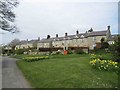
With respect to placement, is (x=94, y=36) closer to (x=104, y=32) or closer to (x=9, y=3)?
(x=104, y=32)

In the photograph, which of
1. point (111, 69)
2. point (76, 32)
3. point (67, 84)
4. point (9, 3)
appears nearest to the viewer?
point (67, 84)

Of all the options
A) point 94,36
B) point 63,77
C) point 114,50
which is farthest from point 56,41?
point 63,77

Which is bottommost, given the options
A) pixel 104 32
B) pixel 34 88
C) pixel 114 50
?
pixel 34 88

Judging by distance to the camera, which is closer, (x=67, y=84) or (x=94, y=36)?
(x=67, y=84)

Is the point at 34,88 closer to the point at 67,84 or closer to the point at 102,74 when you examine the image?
the point at 67,84

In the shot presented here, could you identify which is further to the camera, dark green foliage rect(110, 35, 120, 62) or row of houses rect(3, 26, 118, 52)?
row of houses rect(3, 26, 118, 52)

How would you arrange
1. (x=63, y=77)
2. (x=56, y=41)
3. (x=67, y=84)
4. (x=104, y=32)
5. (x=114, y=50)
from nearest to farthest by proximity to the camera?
(x=67, y=84) < (x=63, y=77) < (x=114, y=50) < (x=104, y=32) < (x=56, y=41)

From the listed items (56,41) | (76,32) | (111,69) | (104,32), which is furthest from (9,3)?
(56,41)

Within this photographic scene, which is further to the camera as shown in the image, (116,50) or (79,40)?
(79,40)

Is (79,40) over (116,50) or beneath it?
over

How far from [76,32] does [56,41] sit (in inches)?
427

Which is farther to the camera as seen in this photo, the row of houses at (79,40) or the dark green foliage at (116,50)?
the row of houses at (79,40)

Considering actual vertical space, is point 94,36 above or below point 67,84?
above

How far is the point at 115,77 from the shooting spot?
1316cm
